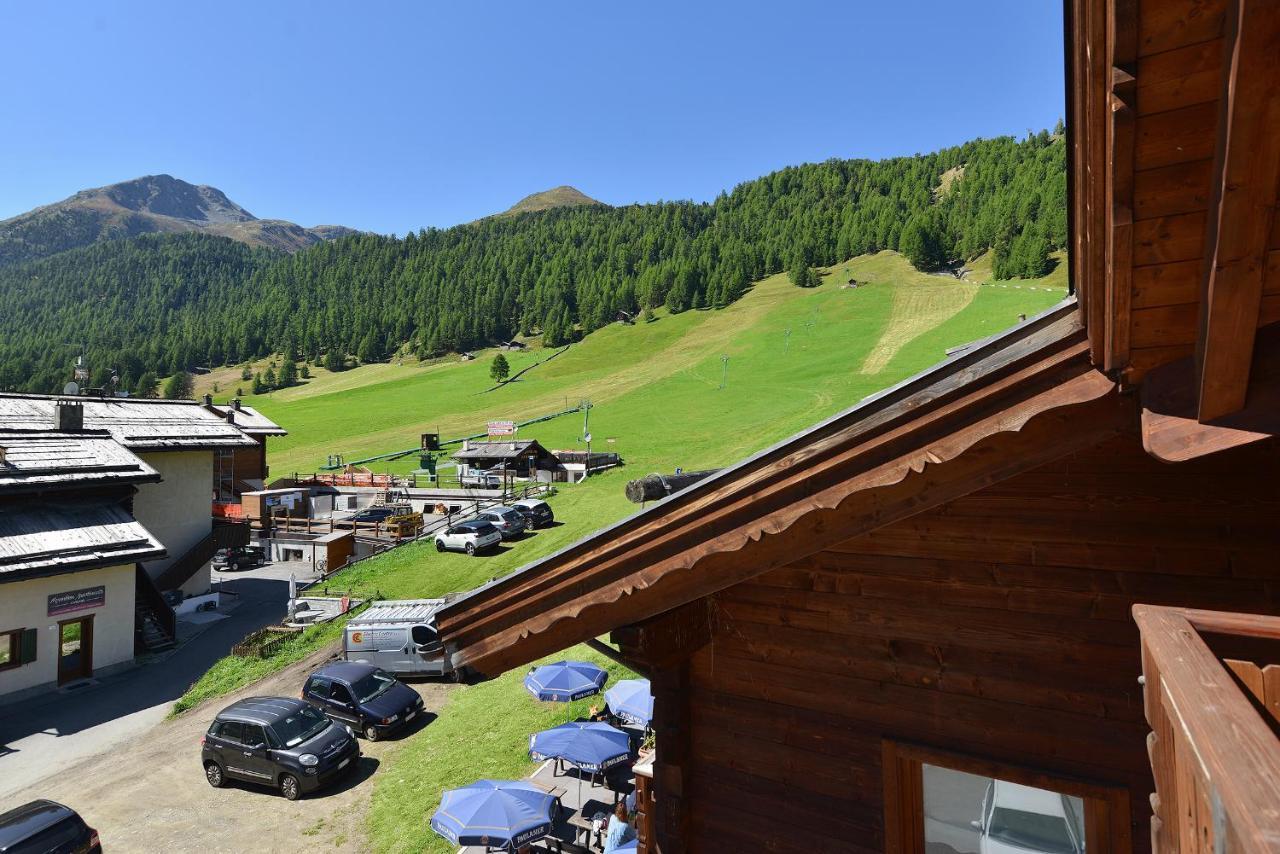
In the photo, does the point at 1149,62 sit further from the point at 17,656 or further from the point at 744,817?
the point at 17,656

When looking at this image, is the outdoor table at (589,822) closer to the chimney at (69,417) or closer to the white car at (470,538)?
the white car at (470,538)

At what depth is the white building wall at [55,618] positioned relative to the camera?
807 inches

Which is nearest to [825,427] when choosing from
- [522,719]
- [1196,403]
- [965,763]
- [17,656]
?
[1196,403]

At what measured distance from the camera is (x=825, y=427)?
3.22m

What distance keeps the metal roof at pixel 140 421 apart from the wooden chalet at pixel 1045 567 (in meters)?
32.8

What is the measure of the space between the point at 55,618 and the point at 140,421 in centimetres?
1369

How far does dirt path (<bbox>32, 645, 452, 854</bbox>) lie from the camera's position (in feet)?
42.4

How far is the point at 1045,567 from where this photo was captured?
388cm

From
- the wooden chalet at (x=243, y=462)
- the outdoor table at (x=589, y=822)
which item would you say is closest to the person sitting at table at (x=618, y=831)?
the outdoor table at (x=589, y=822)

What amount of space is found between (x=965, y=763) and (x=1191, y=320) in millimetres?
3211

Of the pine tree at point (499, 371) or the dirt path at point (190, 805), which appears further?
the pine tree at point (499, 371)

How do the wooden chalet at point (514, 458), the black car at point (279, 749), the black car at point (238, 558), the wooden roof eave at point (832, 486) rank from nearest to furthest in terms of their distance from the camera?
the wooden roof eave at point (832, 486)
the black car at point (279, 749)
the black car at point (238, 558)
the wooden chalet at point (514, 458)

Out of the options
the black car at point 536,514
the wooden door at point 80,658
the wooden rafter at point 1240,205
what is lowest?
→ the wooden door at point 80,658

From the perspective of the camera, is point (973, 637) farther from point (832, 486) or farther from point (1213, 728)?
point (1213, 728)
